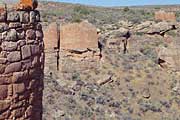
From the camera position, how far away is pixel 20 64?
15.3 ft

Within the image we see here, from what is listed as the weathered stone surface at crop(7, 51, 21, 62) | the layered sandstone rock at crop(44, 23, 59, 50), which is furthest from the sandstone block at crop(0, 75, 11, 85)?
the layered sandstone rock at crop(44, 23, 59, 50)

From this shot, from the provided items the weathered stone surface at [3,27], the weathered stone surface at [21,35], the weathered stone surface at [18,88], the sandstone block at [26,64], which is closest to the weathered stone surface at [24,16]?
the weathered stone surface at [21,35]

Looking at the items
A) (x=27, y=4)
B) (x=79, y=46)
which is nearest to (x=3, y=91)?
(x=27, y=4)

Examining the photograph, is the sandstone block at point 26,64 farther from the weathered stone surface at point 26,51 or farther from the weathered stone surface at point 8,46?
the weathered stone surface at point 8,46

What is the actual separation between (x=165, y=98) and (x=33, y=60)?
14890 millimetres

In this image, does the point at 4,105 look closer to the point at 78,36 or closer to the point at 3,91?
the point at 3,91

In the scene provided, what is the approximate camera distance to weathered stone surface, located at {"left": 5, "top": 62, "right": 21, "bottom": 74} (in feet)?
14.8

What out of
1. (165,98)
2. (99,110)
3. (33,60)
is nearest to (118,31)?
(165,98)

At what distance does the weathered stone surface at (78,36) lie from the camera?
1828 centimetres

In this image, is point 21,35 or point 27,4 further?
point 27,4

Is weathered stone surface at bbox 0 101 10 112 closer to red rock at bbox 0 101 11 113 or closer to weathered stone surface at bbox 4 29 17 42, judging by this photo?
red rock at bbox 0 101 11 113

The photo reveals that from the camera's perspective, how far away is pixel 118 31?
891 inches

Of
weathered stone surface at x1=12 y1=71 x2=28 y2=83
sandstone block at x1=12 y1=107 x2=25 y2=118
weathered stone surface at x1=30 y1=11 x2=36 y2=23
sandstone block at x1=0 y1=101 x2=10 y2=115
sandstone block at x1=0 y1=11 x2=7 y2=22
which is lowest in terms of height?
sandstone block at x1=12 y1=107 x2=25 y2=118

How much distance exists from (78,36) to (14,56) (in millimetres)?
13843
